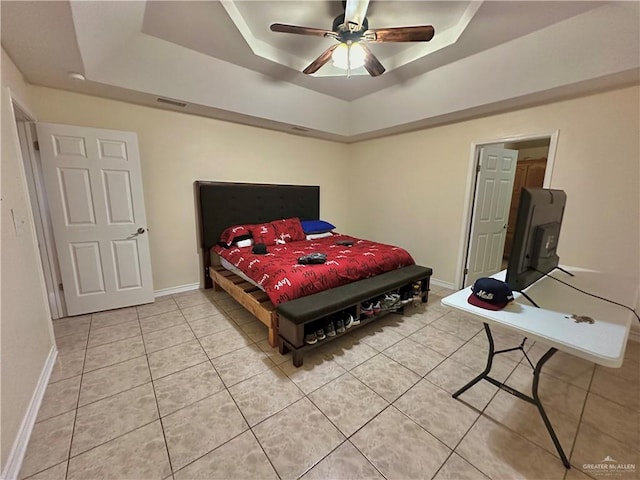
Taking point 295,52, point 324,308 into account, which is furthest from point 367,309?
point 295,52

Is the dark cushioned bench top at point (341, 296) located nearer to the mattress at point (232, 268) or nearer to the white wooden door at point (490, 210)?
the mattress at point (232, 268)

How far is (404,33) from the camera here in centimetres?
191

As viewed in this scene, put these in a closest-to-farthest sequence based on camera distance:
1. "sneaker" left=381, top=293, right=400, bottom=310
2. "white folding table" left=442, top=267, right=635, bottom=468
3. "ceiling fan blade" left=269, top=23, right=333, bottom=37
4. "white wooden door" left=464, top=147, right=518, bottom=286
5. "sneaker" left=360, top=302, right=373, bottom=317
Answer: "white folding table" left=442, top=267, right=635, bottom=468
"ceiling fan blade" left=269, top=23, right=333, bottom=37
"sneaker" left=360, top=302, right=373, bottom=317
"sneaker" left=381, top=293, right=400, bottom=310
"white wooden door" left=464, top=147, right=518, bottom=286

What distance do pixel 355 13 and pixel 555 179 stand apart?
8.25 ft

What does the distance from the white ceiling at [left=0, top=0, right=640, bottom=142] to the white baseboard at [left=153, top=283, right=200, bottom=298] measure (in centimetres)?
217

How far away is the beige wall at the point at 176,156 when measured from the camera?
104 inches

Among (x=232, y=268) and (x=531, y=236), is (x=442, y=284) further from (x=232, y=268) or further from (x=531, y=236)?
(x=232, y=268)

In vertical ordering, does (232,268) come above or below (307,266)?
below

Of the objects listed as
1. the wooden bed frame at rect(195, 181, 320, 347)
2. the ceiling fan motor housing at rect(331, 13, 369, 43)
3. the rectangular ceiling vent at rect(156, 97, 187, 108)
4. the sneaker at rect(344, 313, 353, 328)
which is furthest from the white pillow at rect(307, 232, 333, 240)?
the ceiling fan motor housing at rect(331, 13, 369, 43)

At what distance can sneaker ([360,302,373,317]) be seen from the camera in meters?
2.40

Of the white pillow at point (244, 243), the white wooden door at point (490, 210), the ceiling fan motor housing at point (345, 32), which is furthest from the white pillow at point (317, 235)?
the ceiling fan motor housing at point (345, 32)

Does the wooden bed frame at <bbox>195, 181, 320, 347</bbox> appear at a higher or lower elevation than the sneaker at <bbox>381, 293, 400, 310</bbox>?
higher

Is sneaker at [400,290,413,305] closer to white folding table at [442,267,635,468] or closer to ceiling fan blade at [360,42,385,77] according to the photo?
white folding table at [442,267,635,468]

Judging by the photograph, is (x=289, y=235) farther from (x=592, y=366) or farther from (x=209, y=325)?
(x=592, y=366)
